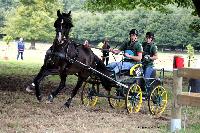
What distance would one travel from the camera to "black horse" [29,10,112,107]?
11625 mm

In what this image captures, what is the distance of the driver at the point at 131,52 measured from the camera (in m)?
12.2

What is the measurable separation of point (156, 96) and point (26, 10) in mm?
66844

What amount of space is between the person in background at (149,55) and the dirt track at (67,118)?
3.49ft

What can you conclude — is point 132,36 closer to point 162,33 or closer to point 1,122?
point 1,122

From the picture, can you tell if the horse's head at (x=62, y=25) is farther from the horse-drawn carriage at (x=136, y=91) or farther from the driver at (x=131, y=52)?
the horse-drawn carriage at (x=136, y=91)

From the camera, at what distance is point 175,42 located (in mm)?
70500

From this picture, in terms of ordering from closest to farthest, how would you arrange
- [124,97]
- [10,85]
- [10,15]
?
1. [124,97]
2. [10,85]
3. [10,15]

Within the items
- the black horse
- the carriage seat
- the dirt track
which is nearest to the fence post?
the dirt track

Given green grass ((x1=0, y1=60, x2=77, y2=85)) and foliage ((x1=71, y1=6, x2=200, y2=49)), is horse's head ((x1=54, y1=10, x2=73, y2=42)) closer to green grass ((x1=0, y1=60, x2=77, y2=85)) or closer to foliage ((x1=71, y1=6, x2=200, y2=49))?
green grass ((x1=0, y1=60, x2=77, y2=85))

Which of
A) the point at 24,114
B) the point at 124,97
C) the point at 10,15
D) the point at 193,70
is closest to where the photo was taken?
the point at 193,70

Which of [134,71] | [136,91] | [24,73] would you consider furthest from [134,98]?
[24,73]

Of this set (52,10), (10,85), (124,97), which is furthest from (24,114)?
(52,10)

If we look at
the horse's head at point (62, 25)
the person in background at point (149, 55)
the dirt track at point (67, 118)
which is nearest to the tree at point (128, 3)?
the person in background at point (149, 55)

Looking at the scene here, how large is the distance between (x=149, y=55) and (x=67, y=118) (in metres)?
3.49
